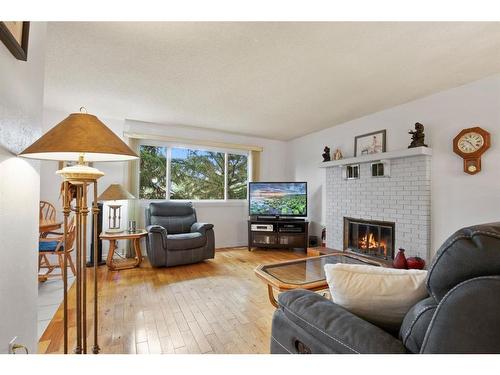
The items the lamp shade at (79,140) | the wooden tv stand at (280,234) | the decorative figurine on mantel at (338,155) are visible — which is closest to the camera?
the lamp shade at (79,140)

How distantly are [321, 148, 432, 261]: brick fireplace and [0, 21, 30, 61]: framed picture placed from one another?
3.48m

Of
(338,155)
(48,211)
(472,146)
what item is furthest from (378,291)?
(48,211)

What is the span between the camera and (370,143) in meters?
3.62

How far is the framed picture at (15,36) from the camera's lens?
78 cm

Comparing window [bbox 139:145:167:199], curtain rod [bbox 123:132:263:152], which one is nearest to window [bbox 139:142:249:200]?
window [bbox 139:145:167:199]

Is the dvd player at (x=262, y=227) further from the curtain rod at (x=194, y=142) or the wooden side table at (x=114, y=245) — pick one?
the wooden side table at (x=114, y=245)

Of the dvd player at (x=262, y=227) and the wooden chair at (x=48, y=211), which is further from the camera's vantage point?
the dvd player at (x=262, y=227)

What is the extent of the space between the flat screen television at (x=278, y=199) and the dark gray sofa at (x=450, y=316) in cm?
363

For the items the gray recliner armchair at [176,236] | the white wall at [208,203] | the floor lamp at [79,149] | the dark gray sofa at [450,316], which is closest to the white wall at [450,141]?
the white wall at [208,203]

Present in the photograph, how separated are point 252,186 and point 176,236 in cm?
178

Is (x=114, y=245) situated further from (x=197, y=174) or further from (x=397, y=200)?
(x=397, y=200)

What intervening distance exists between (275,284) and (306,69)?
6.37 ft

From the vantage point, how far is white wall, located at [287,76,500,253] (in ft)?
8.11

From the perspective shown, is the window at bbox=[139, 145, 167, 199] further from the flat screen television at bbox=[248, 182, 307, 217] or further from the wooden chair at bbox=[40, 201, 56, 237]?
the flat screen television at bbox=[248, 182, 307, 217]
